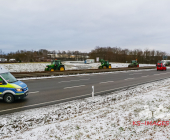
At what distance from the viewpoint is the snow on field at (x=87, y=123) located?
192 inches

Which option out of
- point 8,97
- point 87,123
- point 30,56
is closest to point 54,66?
point 8,97

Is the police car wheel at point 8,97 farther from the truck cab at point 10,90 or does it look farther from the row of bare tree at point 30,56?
the row of bare tree at point 30,56

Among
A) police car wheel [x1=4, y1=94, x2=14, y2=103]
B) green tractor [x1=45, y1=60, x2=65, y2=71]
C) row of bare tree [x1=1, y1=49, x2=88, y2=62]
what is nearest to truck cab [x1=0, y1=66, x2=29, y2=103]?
police car wheel [x1=4, y1=94, x2=14, y2=103]

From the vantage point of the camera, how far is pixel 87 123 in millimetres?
5754

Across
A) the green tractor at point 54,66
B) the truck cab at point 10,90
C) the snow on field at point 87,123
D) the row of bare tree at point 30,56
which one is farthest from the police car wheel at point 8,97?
the row of bare tree at point 30,56

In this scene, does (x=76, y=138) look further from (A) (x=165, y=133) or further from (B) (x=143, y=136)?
(A) (x=165, y=133)

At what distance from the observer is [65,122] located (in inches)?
231

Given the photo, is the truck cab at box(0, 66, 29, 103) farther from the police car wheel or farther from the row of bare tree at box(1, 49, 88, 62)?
the row of bare tree at box(1, 49, 88, 62)

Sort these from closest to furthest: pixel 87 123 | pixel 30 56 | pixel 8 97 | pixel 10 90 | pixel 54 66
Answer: pixel 87 123
pixel 10 90
pixel 8 97
pixel 54 66
pixel 30 56

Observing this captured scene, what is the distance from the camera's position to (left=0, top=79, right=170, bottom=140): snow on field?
487 centimetres

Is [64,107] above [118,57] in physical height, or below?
below

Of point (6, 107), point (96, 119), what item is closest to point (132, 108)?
point (96, 119)

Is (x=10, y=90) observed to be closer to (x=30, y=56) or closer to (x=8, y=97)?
(x=8, y=97)

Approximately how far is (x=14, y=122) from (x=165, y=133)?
5643 mm
